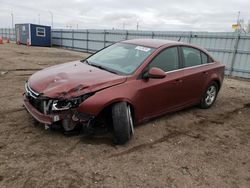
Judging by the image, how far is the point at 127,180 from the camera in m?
2.82

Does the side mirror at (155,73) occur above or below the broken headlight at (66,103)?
above

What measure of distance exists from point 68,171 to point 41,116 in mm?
950

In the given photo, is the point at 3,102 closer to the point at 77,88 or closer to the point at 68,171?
the point at 77,88

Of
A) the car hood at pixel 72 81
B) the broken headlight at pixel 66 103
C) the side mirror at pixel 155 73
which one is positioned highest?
the side mirror at pixel 155 73

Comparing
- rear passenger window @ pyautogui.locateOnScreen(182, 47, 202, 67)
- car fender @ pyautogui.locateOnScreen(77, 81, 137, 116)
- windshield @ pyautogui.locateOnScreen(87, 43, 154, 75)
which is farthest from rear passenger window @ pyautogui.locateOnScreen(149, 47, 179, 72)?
car fender @ pyautogui.locateOnScreen(77, 81, 137, 116)

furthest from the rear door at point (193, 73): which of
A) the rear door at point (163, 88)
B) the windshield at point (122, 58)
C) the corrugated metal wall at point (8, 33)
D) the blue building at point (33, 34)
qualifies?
the corrugated metal wall at point (8, 33)

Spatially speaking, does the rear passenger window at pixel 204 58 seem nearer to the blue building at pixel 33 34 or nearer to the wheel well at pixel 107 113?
the wheel well at pixel 107 113

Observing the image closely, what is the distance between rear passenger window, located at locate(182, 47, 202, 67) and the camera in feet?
16.1

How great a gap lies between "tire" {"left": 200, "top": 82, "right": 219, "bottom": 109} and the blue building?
1022 inches

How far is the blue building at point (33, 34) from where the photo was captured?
90.2ft

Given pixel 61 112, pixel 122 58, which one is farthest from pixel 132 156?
pixel 122 58

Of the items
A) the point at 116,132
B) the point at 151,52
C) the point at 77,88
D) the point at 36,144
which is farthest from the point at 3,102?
the point at 151,52

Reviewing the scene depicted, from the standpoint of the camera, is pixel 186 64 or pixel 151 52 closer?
pixel 151 52

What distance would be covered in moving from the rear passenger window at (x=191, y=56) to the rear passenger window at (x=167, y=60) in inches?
11.5
